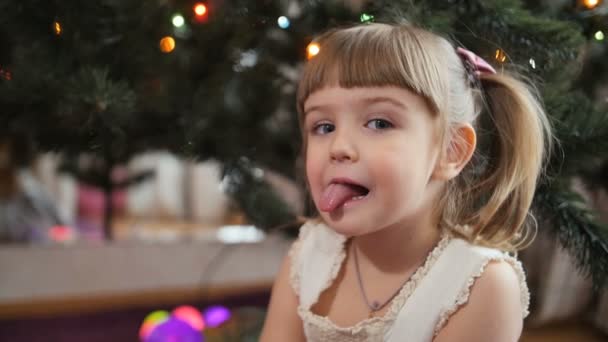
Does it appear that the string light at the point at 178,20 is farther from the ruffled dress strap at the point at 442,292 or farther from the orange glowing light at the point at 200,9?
the ruffled dress strap at the point at 442,292

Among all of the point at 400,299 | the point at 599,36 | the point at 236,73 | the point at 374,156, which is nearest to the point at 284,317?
the point at 400,299

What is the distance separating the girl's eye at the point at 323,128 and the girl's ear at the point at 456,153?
0.11 metres

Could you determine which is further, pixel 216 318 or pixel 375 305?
pixel 216 318

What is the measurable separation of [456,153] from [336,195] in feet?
0.46

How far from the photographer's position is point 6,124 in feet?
2.69

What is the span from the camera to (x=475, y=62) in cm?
60

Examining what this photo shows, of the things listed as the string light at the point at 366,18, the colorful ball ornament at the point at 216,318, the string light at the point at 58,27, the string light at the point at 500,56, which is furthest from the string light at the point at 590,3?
the colorful ball ornament at the point at 216,318

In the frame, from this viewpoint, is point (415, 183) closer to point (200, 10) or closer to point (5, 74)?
point (200, 10)

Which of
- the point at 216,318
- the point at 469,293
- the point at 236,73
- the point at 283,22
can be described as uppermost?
the point at 283,22

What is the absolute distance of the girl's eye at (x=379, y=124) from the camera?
0.55 meters

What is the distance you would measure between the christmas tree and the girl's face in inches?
4.2

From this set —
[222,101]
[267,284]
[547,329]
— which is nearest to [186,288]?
[267,284]

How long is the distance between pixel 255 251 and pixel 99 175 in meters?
0.48

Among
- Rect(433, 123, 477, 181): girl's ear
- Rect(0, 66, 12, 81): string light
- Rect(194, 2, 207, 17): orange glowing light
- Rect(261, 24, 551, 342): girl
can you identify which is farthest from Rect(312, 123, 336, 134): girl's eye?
Rect(0, 66, 12, 81): string light
